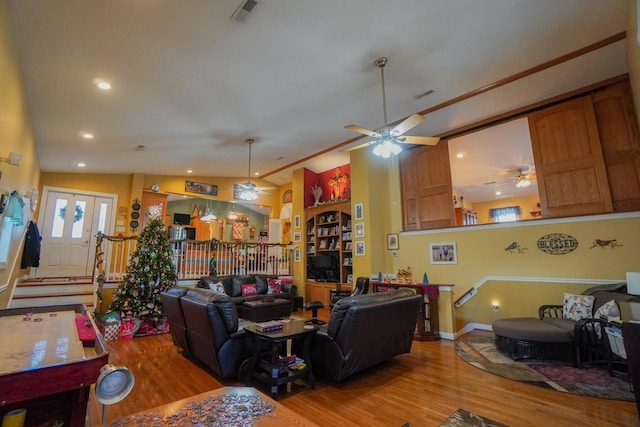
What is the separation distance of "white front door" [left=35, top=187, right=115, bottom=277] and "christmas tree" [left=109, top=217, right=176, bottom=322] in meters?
2.89

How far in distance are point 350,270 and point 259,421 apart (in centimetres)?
640

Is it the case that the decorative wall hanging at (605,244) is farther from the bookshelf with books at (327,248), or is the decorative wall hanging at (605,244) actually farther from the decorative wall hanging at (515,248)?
the bookshelf with books at (327,248)

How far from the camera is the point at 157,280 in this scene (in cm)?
541

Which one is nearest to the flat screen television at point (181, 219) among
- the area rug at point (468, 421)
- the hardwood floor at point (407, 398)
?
the hardwood floor at point (407, 398)

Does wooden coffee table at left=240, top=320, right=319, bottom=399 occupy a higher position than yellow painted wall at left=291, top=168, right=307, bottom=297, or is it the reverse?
yellow painted wall at left=291, top=168, right=307, bottom=297

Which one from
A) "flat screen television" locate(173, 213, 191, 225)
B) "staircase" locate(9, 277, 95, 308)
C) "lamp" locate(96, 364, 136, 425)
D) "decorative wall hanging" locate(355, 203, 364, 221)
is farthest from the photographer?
"flat screen television" locate(173, 213, 191, 225)

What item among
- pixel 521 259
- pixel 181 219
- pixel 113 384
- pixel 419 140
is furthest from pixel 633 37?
pixel 181 219

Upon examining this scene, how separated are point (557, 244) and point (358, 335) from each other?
13.3 feet

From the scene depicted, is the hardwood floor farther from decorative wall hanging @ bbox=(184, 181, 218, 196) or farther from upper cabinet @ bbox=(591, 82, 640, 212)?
decorative wall hanging @ bbox=(184, 181, 218, 196)

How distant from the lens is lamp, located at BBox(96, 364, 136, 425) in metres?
1.02

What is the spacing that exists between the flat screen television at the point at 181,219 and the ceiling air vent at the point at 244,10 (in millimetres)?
7343

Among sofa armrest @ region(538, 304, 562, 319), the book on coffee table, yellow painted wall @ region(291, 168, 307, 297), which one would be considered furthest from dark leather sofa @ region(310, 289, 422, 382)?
yellow painted wall @ region(291, 168, 307, 297)

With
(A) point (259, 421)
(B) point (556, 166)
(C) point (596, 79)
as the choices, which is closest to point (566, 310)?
(B) point (556, 166)

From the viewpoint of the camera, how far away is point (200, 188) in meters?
8.71
